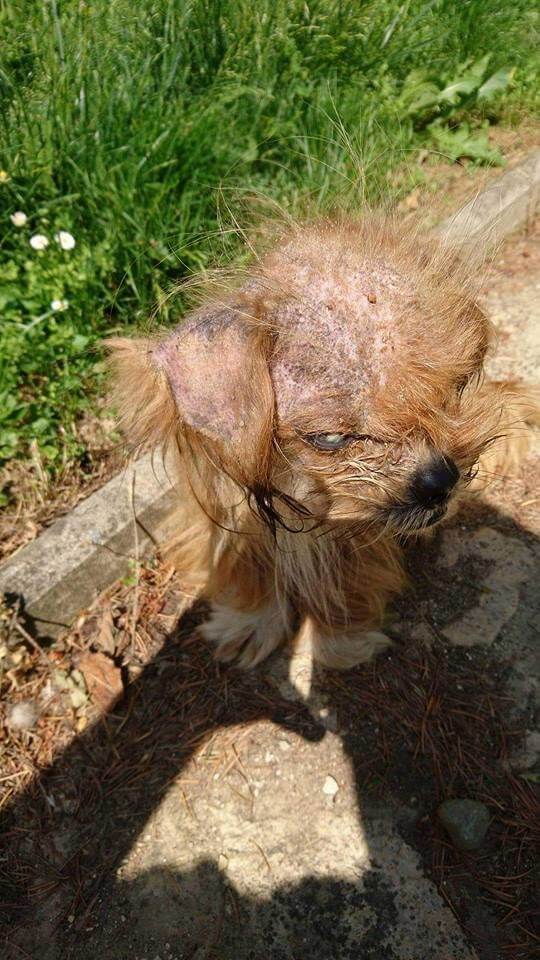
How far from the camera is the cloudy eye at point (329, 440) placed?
1535mm

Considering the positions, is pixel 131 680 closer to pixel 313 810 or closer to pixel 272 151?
pixel 313 810

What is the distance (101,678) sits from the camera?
7.32ft

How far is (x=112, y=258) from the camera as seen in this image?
264 cm

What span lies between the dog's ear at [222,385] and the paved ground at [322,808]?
3.17 ft

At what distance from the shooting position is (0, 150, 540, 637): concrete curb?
2.26 metres

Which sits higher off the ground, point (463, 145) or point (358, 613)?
point (463, 145)

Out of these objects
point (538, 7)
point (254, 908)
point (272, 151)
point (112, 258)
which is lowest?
point (254, 908)

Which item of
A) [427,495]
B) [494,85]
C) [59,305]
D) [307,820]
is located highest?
[494,85]

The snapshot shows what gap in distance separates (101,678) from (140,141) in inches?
77.8

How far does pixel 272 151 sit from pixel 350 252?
1667 millimetres

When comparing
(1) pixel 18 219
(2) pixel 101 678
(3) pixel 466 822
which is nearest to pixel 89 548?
(2) pixel 101 678

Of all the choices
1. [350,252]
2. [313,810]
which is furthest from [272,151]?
[313,810]

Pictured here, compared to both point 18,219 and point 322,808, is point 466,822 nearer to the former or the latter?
point 322,808

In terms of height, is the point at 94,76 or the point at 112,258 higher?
the point at 94,76
